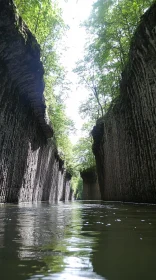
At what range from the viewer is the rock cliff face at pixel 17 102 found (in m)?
8.80

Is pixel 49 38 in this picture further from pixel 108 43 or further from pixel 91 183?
pixel 91 183

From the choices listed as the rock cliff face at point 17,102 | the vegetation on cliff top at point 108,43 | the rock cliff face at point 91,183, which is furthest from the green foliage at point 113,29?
the rock cliff face at point 91,183

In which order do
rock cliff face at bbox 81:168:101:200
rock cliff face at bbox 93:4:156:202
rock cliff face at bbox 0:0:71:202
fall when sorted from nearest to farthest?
rock cliff face at bbox 0:0:71:202, rock cliff face at bbox 93:4:156:202, rock cliff face at bbox 81:168:101:200

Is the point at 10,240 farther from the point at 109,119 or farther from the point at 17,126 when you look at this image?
the point at 109,119

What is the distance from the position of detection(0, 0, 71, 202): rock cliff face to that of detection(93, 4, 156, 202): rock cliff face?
12.3 feet

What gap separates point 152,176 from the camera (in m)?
10.3

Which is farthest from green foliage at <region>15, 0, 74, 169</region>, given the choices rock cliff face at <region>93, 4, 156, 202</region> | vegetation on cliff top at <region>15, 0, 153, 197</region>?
rock cliff face at <region>93, 4, 156, 202</region>

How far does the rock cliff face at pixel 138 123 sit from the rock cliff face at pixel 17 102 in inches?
147

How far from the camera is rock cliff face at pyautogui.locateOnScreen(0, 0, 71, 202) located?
880 cm

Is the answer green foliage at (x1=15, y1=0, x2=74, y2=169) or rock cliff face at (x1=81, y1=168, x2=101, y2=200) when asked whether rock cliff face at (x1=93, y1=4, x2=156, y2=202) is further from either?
rock cliff face at (x1=81, y1=168, x2=101, y2=200)

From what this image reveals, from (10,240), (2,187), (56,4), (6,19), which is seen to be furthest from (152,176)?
(56,4)

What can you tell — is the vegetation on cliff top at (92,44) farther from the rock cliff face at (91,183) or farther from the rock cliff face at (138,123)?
the rock cliff face at (91,183)

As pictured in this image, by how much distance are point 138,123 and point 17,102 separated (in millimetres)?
5206

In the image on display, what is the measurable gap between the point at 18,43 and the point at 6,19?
1.03 metres
